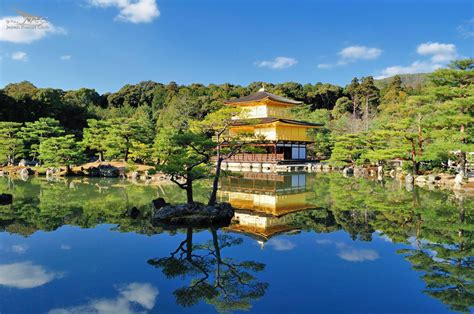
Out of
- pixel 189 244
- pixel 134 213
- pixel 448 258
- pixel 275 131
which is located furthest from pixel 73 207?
pixel 275 131

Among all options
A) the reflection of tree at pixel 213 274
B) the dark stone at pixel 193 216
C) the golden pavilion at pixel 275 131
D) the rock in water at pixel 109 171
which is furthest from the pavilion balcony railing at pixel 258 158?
the reflection of tree at pixel 213 274

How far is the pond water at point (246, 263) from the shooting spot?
13.6 ft

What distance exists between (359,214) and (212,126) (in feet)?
14.6

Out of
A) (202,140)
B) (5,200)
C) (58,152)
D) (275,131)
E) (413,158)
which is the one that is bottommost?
(5,200)

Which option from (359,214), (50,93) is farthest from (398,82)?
(359,214)

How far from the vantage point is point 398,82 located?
2002 inches

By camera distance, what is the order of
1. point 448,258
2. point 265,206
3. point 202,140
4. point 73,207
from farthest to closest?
point 265,206, point 73,207, point 202,140, point 448,258

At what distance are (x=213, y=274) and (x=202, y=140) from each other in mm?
4039

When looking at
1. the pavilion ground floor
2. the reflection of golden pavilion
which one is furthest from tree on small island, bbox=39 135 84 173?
the pavilion ground floor

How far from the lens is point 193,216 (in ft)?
26.2

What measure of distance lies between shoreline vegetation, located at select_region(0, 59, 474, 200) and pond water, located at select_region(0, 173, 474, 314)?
1898 mm

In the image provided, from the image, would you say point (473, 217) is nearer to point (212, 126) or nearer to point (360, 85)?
point (212, 126)

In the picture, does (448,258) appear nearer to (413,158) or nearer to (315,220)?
(315,220)

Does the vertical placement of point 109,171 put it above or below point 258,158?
below
